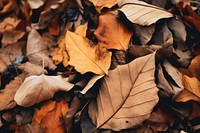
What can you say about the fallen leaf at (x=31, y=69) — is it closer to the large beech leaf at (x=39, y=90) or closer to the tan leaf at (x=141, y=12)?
the large beech leaf at (x=39, y=90)

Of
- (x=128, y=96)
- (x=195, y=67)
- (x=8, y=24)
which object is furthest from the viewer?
(x=8, y=24)

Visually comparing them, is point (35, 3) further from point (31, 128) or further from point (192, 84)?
point (192, 84)

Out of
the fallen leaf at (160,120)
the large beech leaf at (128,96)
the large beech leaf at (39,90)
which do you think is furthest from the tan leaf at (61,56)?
the fallen leaf at (160,120)

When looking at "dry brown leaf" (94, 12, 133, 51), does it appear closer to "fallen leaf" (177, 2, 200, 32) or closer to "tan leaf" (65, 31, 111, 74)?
"tan leaf" (65, 31, 111, 74)

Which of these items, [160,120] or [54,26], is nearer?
[160,120]

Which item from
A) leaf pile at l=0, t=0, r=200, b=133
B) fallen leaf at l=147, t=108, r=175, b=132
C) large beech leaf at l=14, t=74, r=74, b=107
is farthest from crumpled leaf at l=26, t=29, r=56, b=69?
fallen leaf at l=147, t=108, r=175, b=132

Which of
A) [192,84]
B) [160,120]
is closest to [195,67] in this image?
[192,84]

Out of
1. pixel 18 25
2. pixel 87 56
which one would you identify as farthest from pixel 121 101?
pixel 18 25
